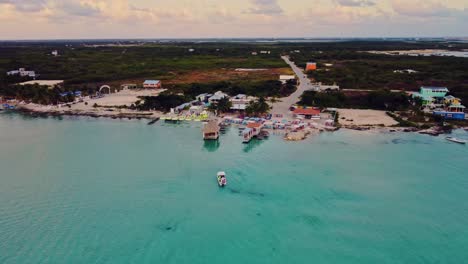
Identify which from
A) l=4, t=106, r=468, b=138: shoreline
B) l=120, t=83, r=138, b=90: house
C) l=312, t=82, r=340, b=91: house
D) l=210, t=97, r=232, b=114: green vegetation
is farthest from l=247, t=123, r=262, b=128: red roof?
l=120, t=83, r=138, b=90: house

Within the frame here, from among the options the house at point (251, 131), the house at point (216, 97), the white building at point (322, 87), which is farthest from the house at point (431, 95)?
the house at point (216, 97)

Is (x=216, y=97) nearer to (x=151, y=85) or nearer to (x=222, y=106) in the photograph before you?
(x=222, y=106)

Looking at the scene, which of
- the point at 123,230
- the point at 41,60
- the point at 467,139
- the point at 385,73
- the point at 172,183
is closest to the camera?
the point at 123,230

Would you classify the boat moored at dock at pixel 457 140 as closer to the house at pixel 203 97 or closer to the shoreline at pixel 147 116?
the shoreline at pixel 147 116

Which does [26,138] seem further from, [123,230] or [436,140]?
[436,140]

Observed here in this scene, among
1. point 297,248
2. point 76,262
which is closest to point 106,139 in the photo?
point 76,262

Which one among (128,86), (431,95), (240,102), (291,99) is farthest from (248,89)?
(431,95)
